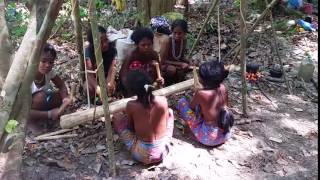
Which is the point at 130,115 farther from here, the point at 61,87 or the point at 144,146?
the point at 61,87

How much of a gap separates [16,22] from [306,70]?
5197mm

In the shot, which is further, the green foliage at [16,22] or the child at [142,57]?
the green foliage at [16,22]

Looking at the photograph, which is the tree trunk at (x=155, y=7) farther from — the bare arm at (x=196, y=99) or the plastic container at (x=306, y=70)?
the bare arm at (x=196, y=99)

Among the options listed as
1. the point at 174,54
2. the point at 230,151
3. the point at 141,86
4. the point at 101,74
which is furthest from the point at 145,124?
the point at 174,54

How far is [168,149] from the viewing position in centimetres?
387

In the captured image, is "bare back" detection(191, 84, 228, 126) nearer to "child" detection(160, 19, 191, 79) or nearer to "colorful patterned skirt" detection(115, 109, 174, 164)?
"colorful patterned skirt" detection(115, 109, 174, 164)

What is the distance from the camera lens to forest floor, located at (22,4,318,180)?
12.0 ft

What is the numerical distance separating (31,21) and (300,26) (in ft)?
20.3

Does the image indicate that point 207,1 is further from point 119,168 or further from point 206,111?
point 119,168

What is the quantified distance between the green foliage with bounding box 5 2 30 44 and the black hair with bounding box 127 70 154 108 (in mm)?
3683

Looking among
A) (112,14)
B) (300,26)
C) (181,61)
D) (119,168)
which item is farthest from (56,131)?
(300,26)

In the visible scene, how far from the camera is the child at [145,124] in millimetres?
3513

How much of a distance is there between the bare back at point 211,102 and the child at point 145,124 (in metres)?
0.42

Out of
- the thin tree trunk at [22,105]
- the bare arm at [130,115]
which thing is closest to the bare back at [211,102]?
the bare arm at [130,115]
